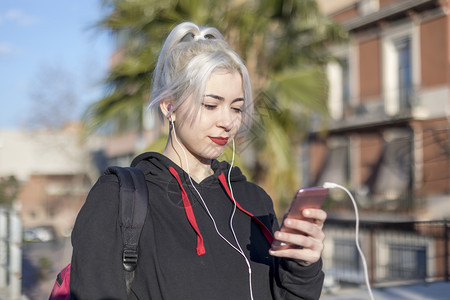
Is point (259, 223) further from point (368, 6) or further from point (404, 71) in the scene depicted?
point (368, 6)

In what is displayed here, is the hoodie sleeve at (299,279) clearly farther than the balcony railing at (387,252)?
No

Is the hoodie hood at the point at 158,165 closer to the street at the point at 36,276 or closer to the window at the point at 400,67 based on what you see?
the street at the point at 36,276

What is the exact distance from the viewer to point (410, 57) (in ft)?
57.2

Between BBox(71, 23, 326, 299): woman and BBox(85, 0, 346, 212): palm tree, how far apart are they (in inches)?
Answer: 177

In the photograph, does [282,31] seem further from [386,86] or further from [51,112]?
[51,112]

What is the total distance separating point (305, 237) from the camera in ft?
4.60

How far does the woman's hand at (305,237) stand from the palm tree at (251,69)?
482 centimetres

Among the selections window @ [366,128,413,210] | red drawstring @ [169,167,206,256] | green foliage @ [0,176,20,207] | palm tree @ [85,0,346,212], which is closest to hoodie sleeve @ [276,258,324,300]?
red drawstring @ [169,167,206,256]

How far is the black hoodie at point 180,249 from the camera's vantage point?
1.42 m

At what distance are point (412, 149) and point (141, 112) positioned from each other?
42.0 feet

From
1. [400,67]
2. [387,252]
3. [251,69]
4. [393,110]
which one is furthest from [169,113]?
[400,67]

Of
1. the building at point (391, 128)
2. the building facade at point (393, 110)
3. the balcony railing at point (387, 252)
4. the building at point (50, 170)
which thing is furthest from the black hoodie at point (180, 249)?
the building at point (50, 170)

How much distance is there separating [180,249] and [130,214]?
0.19 m

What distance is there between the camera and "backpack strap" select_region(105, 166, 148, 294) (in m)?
1.46
